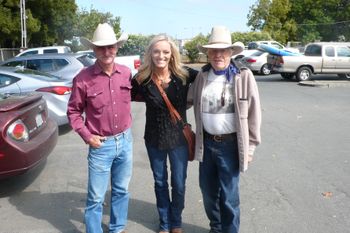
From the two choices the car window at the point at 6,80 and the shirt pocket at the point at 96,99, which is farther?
the car window at the point at 6,80

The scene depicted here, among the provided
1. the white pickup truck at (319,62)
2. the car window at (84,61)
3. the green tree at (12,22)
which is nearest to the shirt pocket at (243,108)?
the car window at (84,61)

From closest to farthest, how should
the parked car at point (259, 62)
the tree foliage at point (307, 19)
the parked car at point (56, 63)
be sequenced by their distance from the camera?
the parked car at point (56, 63) < the parked car at point (259, 62) < the tree foliage at point (307, 19)

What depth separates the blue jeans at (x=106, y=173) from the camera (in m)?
3.30

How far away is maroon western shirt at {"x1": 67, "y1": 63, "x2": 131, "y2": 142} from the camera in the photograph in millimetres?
3180

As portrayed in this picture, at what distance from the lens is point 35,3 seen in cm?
3862

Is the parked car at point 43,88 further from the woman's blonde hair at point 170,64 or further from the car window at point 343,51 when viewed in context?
the car window at point 343,51

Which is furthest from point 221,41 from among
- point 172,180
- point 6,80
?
point 6,80

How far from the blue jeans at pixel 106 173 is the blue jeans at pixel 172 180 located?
0.23 metres

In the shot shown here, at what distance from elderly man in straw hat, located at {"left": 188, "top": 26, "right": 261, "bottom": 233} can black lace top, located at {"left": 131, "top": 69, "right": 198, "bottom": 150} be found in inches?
5.0

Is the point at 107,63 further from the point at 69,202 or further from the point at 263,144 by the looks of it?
the point at 263,144

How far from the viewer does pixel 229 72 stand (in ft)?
10.5

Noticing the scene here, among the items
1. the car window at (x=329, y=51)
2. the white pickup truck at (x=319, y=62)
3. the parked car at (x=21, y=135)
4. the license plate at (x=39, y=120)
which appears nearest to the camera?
the parked car at (x=21, y=135)

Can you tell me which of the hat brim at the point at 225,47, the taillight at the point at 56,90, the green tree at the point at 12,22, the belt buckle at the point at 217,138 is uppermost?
the green tree at the point at 12,22

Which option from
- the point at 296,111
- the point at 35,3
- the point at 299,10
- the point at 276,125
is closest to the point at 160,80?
the point at 276,125
